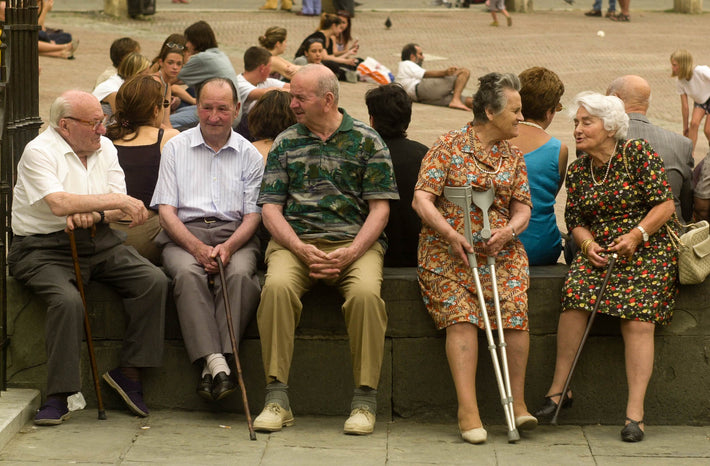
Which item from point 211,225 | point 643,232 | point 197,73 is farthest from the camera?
point 197,73

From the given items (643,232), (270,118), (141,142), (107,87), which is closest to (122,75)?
(107,87)

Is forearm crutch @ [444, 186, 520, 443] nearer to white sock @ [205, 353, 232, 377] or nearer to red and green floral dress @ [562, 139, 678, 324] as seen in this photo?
red and green floral dress @ [562, 139, 678, 324]

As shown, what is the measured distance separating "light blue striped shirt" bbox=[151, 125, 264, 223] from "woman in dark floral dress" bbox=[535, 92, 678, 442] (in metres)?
1.57

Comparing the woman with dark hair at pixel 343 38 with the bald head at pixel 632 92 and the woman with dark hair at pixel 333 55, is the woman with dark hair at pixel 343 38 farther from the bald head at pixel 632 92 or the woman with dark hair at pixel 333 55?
the bald head at pixel 632 92

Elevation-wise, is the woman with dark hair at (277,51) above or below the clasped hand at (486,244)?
above

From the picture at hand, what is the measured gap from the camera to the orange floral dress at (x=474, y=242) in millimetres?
5340

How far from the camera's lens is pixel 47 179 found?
5.27 m

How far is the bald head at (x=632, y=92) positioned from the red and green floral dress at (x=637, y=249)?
25.6 inches

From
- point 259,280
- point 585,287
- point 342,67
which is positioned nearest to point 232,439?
point 259,280

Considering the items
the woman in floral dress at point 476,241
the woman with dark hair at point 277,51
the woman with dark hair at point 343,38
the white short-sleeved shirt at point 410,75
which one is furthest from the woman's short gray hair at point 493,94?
the woman with dark hair at point 343,38

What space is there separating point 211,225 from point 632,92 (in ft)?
7.40

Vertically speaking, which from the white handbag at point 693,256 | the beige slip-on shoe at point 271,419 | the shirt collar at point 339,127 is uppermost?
the shirt collar at point 339,127

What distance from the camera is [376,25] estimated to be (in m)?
21.5

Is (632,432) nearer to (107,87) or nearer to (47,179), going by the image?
(47,179)
